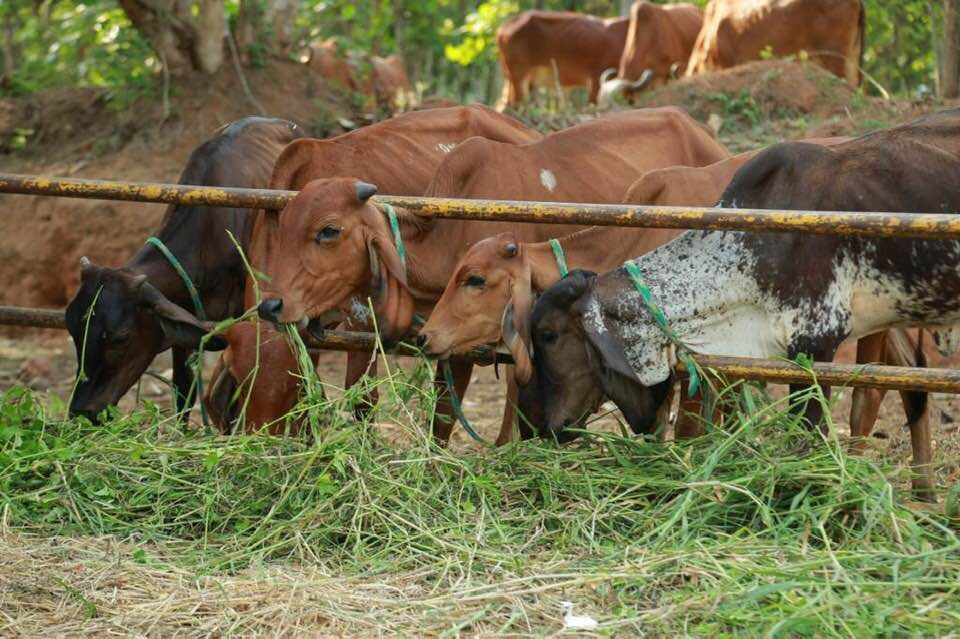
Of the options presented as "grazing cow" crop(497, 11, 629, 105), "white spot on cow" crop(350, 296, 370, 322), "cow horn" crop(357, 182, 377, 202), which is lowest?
"grazing cow" crop(497, 11, 629, 105)

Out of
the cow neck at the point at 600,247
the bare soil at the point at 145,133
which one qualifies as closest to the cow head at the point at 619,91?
the bare soil at the point at 145,133

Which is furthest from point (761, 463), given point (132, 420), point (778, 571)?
point (132, 420)

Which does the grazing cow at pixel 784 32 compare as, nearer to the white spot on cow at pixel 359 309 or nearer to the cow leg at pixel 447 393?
the cow leg at pixel 447 393

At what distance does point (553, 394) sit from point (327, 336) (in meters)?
1.03

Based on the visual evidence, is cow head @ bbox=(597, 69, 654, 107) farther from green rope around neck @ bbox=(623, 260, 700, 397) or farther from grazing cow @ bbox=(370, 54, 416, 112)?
green rope around neck @ bbox=(623, 260, 700, 397)

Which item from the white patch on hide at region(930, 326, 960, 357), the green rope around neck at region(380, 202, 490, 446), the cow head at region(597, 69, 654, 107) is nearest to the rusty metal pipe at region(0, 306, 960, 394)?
the green rope around neck at region(380, 202, 490, 446)

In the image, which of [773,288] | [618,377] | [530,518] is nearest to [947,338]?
[773,288]

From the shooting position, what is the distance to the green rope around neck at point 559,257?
570 cm

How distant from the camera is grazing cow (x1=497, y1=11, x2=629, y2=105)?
64.1 feet

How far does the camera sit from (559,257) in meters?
5.73

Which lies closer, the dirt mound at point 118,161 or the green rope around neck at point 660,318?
the green rope around neck at point 660,318

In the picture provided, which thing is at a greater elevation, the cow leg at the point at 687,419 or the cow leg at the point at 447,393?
the cow leg at the point at 687,419

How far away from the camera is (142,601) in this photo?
413cm

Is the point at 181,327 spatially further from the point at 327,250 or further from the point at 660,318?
the point at 660,318
